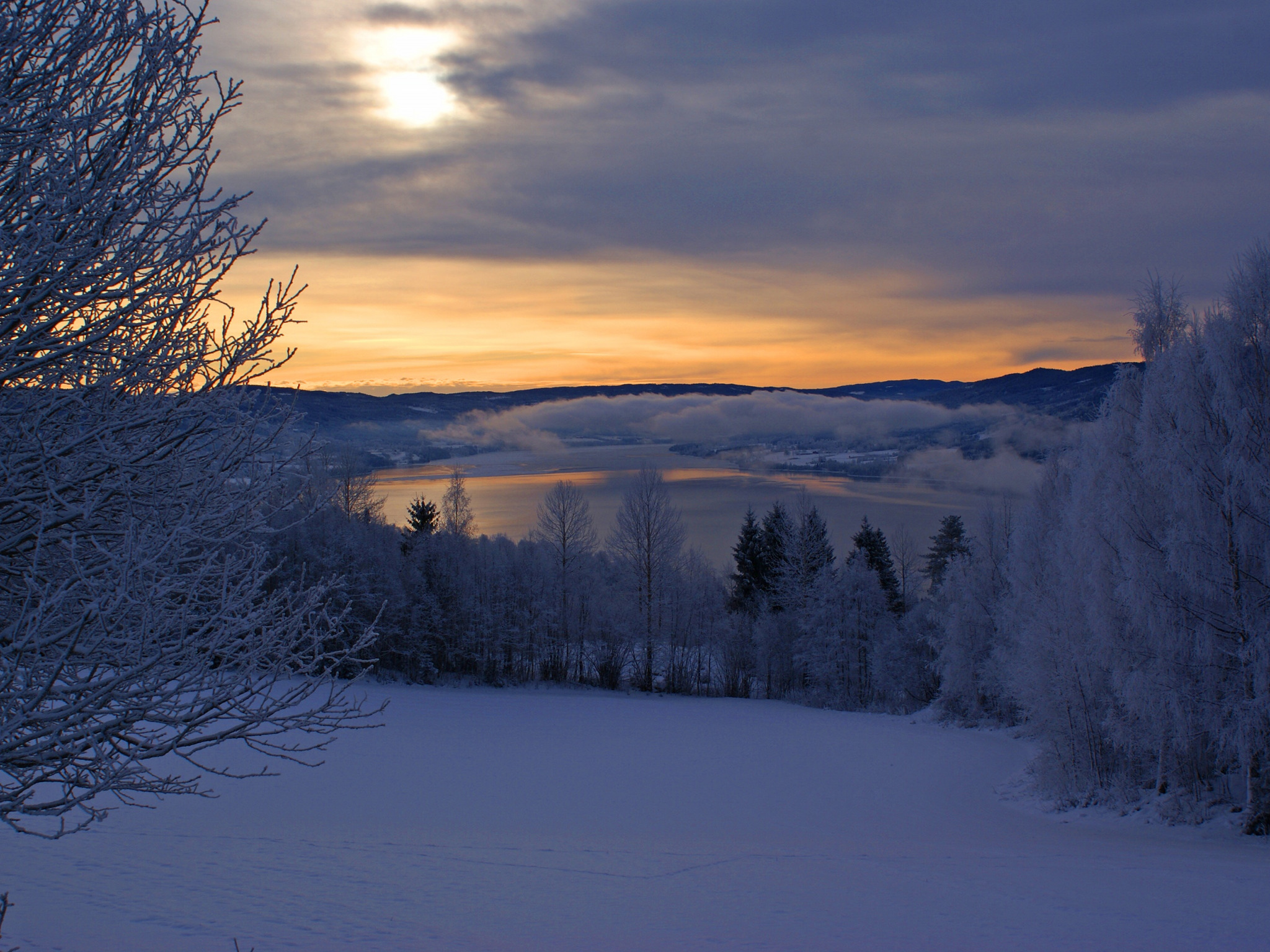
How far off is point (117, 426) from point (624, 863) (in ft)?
26.1

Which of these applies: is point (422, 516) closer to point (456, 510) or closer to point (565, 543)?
point (456, 510)

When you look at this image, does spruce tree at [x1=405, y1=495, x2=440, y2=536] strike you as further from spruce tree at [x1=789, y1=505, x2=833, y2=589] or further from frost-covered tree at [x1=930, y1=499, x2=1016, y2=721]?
frost-covered tree at [x1=930, y1=499, x2=1016, y2=721]

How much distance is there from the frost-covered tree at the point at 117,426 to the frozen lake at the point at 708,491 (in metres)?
33.2

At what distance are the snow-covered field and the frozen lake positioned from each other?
22.5m

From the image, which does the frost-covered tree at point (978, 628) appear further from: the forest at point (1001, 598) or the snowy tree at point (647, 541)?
the snowy tree at point (647, 541)

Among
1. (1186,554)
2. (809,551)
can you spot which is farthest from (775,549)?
(1186,554)

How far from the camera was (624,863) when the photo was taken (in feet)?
31.0

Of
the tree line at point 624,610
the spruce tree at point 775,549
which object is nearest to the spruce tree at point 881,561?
the tree line at point 624,610

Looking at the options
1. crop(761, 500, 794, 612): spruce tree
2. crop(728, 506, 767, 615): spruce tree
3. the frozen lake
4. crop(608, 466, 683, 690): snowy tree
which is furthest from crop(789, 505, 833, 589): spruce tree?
the frozen lake

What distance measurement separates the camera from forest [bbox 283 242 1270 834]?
34.9 feet

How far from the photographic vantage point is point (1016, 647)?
20438mm

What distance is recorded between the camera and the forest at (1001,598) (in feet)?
34.9

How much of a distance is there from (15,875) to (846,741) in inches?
663

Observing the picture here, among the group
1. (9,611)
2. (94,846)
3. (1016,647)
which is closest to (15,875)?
(94,846)
